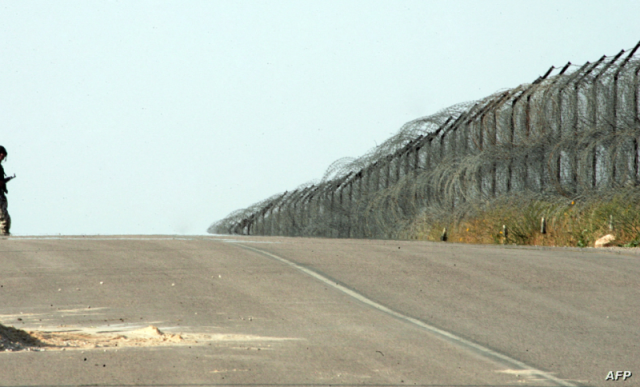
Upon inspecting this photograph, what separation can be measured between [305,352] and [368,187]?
51.7 feet

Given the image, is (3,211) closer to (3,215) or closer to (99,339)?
(3,215)

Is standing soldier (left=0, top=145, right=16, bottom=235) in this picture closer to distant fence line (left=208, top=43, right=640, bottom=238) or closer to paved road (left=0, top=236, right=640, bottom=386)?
paved road (left=0, top=236, right=640, bottom=386)

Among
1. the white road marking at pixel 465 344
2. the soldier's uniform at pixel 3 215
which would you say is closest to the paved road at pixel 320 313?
the white road marking at pixel 465 344

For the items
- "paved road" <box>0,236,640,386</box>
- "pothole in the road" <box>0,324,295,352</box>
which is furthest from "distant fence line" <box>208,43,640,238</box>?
"pothole in the road" <box>0,324,295,352</box>

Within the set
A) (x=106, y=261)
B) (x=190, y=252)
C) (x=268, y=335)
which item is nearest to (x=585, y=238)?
(x=190, y=252)

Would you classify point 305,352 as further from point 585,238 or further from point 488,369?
point 585,238

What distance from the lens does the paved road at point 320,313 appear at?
5.11 meters

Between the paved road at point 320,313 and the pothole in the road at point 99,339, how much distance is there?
4 centimetres

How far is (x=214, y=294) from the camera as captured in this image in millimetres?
8281

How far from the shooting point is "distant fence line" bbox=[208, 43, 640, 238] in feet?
51.8

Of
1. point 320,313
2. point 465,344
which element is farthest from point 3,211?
point 465,344

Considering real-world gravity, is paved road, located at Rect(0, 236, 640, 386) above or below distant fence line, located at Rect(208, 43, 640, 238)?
below

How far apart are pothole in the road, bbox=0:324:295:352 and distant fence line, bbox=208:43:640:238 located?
11199 mm

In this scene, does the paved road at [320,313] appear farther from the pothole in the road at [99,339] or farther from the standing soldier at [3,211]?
the standing soldier at [3,211]
